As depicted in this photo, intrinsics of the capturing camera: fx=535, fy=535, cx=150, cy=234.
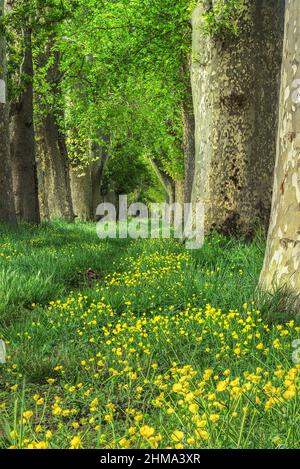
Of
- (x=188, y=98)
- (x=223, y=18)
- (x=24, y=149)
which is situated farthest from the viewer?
(x=188, y=98)

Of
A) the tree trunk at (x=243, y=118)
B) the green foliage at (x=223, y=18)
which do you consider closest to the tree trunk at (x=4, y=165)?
the tree trunk at (x=243, y=118)

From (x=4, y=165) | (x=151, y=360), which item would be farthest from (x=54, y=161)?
(x=151, y=360)

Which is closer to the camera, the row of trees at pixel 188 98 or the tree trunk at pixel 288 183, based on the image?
the tree trunk at pixel 288 183

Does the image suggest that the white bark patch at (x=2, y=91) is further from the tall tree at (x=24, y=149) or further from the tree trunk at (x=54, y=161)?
the tree trunk at (x=54, y=161)

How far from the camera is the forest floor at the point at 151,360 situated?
102 inches

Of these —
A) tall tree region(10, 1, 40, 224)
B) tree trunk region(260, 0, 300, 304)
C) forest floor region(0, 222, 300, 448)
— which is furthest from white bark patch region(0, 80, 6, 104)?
tree trunk region(260, 0, 300, 304)

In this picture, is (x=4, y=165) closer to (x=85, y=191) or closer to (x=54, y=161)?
(x=54, y=161)

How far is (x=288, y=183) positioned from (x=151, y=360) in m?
2.33

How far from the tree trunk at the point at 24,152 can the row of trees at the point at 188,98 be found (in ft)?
0.09

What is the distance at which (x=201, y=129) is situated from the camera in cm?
994

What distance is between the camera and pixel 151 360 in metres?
4.07
